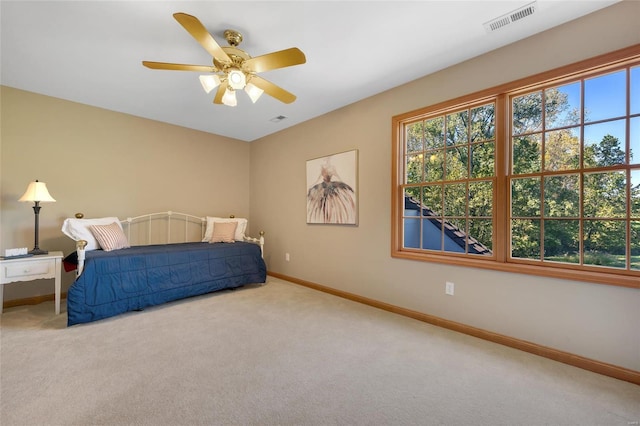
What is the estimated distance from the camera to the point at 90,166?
3.56 m

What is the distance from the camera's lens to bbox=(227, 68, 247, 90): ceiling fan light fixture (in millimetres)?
2143

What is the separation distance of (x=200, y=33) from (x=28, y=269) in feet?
9.62

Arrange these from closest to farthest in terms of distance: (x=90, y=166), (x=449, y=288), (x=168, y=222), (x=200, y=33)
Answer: (x=200, y=33) < (x=449, y=288) < (x=90, y=166) < (x=168, y=222)

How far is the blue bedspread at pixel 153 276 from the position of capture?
2.60 metres

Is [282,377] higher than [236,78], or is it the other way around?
[236,78]

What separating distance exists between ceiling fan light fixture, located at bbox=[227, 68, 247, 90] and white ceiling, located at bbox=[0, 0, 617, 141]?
303 millimetres

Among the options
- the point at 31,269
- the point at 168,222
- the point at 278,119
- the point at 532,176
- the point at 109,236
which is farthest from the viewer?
the point at 168,222

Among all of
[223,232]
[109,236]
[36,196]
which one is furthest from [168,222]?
[36,196]

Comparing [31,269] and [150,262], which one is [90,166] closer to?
[31,269]

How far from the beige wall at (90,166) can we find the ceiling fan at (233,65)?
229cm

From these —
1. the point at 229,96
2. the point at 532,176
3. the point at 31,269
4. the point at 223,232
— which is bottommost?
the point at 31,269

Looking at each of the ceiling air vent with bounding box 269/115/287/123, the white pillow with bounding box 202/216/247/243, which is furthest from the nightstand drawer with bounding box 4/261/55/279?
the ceiling air vent with bounding box 269/115/287/123

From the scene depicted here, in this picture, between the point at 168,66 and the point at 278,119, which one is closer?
the point at 168,66

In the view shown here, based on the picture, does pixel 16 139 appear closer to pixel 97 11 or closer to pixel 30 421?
pixel 97 11
